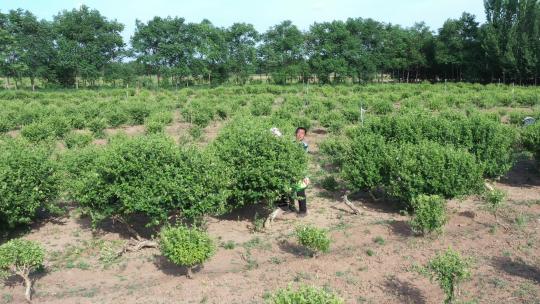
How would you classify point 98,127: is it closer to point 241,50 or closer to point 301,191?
point 301,191

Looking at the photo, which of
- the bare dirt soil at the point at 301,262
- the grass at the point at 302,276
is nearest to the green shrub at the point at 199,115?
the bare dirt soil at the point at 301,262

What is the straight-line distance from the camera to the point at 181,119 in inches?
834

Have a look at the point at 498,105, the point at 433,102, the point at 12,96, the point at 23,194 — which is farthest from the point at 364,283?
the point at 12,96

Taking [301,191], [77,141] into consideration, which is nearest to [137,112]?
[77,141]

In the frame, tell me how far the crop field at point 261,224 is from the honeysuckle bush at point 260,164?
2cm

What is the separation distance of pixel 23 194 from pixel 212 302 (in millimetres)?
3805

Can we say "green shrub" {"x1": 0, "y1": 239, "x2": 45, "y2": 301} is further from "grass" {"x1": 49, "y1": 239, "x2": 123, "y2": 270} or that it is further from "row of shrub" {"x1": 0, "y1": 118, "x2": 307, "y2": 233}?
"row of shrub" {"x1": 0, "y1": 118, "x2": 307, "y2": 233}

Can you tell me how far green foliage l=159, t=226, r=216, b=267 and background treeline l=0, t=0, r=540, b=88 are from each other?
4130 cm

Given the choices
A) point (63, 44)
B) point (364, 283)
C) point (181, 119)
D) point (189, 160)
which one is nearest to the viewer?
point (364, 283)

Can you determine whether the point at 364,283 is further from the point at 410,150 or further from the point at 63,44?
the point at 63,44

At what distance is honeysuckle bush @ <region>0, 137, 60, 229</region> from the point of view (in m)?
7.23

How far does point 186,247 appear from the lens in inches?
236

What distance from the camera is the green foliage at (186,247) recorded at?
5.94 m

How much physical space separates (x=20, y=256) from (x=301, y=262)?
3632 mm
